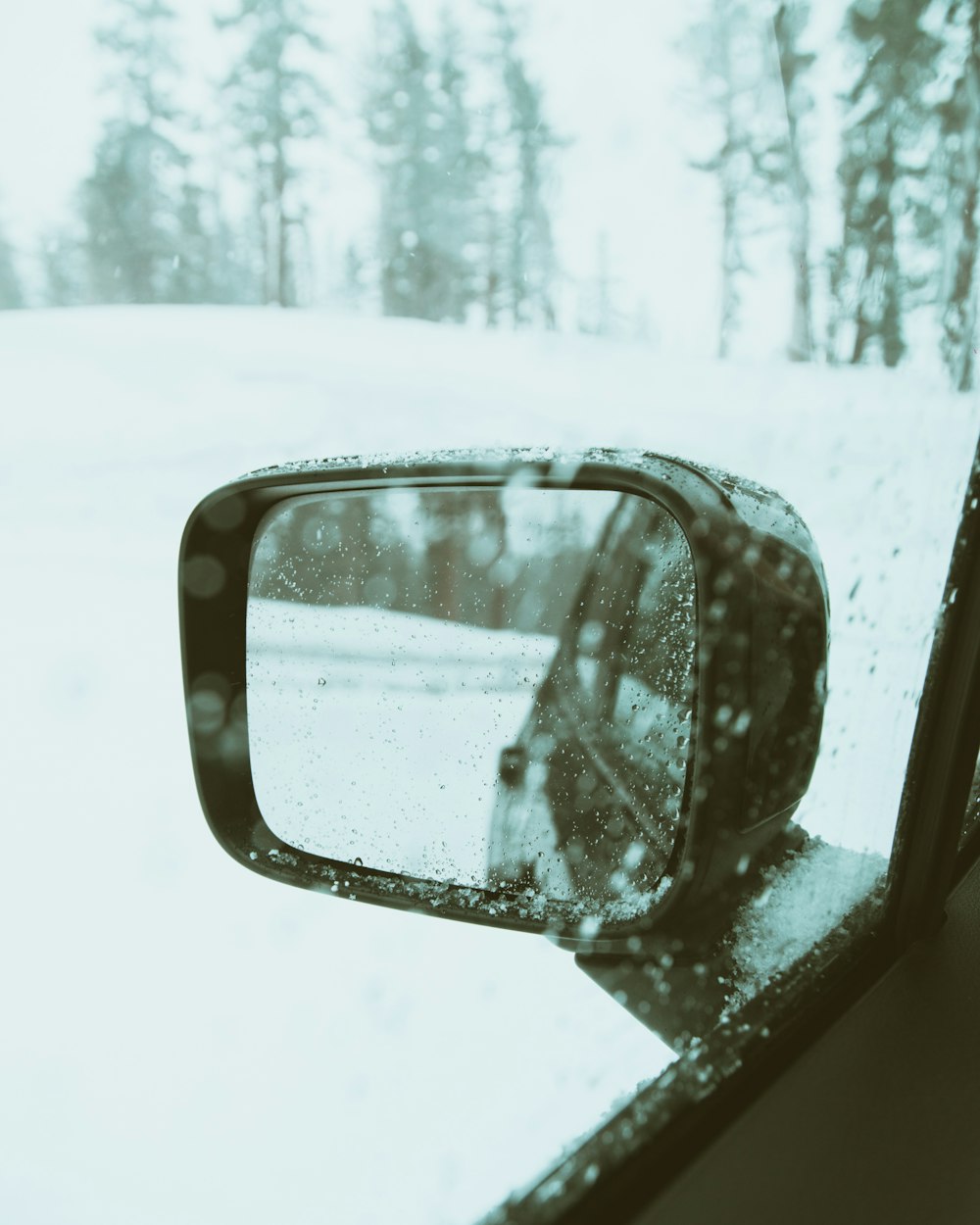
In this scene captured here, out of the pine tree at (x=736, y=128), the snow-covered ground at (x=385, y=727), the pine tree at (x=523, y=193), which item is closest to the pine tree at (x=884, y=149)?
the snow-covered ground at (x=385, y=727)

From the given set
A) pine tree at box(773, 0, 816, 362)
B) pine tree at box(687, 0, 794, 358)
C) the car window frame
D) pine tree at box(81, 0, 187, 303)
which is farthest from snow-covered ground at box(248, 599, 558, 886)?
pine tree at box(81, 0, 187, 303)

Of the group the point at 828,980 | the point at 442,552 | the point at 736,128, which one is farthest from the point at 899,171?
the point at 736,128

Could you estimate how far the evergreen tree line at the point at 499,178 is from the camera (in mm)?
2516

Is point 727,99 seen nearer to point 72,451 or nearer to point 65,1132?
point 72,451

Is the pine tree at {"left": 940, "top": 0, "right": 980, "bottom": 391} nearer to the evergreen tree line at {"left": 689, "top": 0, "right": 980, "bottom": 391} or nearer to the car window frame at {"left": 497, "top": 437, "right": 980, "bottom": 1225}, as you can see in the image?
the evergreen tree line at {"left": 689, "top": 0, "right": 980, "bottom": 391}


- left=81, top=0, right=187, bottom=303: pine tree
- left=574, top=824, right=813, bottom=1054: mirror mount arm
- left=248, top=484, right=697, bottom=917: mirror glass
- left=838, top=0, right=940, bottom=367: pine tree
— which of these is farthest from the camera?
left=81, top=0, right=187, bottom=303: pine tree

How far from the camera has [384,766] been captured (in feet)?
5.67

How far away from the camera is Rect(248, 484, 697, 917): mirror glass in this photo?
1531 millimetres

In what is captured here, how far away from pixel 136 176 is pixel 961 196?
1401 centimetres

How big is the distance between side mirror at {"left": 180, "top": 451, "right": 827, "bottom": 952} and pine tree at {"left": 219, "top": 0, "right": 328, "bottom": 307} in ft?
41.9

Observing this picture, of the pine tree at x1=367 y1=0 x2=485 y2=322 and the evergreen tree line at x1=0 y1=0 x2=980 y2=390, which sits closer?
the evergreen tree line at x1=0 y1=0 x2=980 y2=390

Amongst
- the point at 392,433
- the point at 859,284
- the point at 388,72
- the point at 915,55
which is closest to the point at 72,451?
the point at 392,433

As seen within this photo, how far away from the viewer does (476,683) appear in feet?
5.61

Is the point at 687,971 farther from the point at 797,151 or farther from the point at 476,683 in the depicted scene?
the point at 797,151
